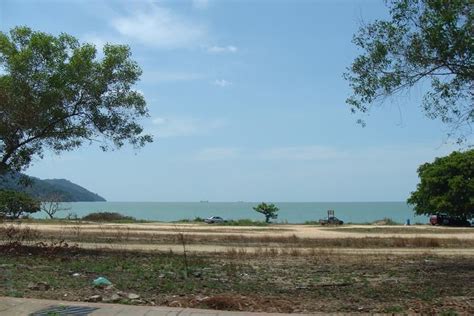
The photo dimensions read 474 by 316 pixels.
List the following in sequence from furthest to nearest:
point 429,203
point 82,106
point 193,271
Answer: point 429,203, point 82,106, point 193,271

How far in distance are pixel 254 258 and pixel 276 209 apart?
226ft

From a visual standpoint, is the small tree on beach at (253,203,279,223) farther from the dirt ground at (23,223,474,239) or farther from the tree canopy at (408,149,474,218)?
the dirt ground at (23,223,474,239)

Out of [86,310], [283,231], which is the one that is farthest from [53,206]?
[86,310]

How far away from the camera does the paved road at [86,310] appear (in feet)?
29.8

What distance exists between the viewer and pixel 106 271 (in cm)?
1512

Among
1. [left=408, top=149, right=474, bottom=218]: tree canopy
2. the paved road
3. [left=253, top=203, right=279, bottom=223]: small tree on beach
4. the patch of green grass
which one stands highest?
[left=408, top=149, right=474, bottom=218]: tree canopy

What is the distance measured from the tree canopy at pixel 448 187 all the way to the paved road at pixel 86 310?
65.5 meters

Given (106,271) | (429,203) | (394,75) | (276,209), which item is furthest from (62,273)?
(276,209)

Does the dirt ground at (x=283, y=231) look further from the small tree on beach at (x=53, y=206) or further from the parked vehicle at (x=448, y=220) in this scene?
the small tree on beach at (x=53, y=206)

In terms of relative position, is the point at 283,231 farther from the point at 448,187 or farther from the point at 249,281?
the point at 249,281

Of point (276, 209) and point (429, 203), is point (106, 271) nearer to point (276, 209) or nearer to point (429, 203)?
point (429, 203)

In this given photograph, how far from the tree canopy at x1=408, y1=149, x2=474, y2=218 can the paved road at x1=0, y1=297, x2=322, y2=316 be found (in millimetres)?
65472

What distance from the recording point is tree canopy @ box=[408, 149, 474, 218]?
69.9m

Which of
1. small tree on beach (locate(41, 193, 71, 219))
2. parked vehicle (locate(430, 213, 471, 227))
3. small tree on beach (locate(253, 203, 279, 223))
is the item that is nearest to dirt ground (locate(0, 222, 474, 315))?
small tree on beach (locate(41, 193, 71, 219))
